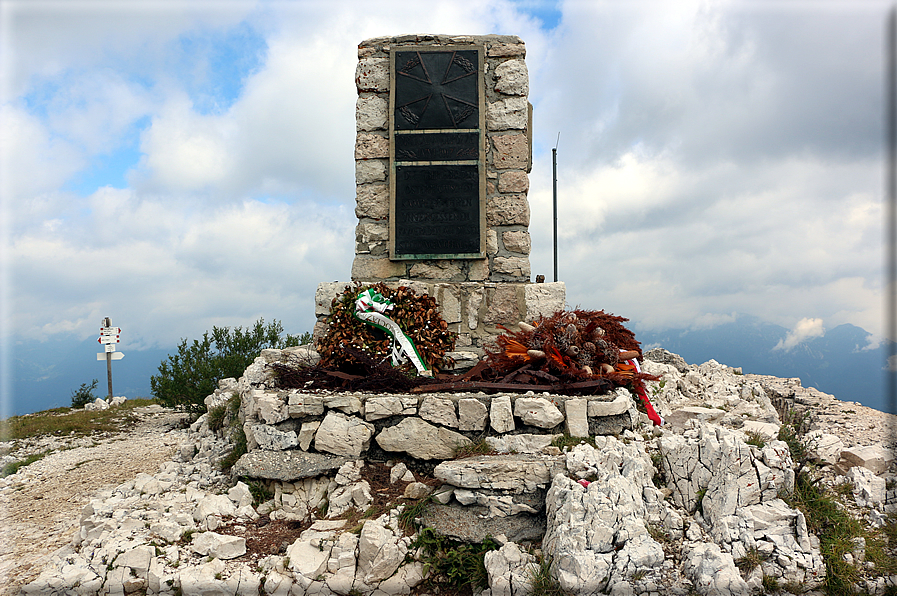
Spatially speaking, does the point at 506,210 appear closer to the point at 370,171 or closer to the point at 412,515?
the point at 370,171

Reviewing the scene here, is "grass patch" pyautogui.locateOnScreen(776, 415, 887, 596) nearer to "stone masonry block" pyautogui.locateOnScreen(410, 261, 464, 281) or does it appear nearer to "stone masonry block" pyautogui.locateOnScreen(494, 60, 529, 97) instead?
"stone masonry block" pyautogui.locateOnScreen(410, 261, 464, 281)

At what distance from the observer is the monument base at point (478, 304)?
6.32m

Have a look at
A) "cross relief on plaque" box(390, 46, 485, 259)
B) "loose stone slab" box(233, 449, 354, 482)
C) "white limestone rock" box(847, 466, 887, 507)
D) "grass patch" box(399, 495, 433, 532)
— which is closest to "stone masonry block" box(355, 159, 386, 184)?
"cross relief on plaque" box(390, 46, 485, 259)

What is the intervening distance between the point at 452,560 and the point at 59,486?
16.6 feet

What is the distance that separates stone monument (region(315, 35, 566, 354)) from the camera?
6.50 m

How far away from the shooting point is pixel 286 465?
4086 millimetres

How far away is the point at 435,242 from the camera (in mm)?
6547

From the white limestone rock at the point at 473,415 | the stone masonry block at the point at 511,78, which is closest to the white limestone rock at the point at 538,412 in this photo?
the white limestone rock at the point at 473,415

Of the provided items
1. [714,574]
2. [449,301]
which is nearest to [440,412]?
[714,574]

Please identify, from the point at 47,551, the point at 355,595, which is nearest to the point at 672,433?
the point at 355,595

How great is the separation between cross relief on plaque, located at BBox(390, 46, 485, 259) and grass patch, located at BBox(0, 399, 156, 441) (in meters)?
6.29

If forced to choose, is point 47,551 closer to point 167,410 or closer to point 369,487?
point 369,487

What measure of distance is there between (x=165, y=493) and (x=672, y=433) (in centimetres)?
413

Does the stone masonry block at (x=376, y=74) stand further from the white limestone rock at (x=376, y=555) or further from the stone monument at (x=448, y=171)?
the white limestone rock at (x=376, y=555)
